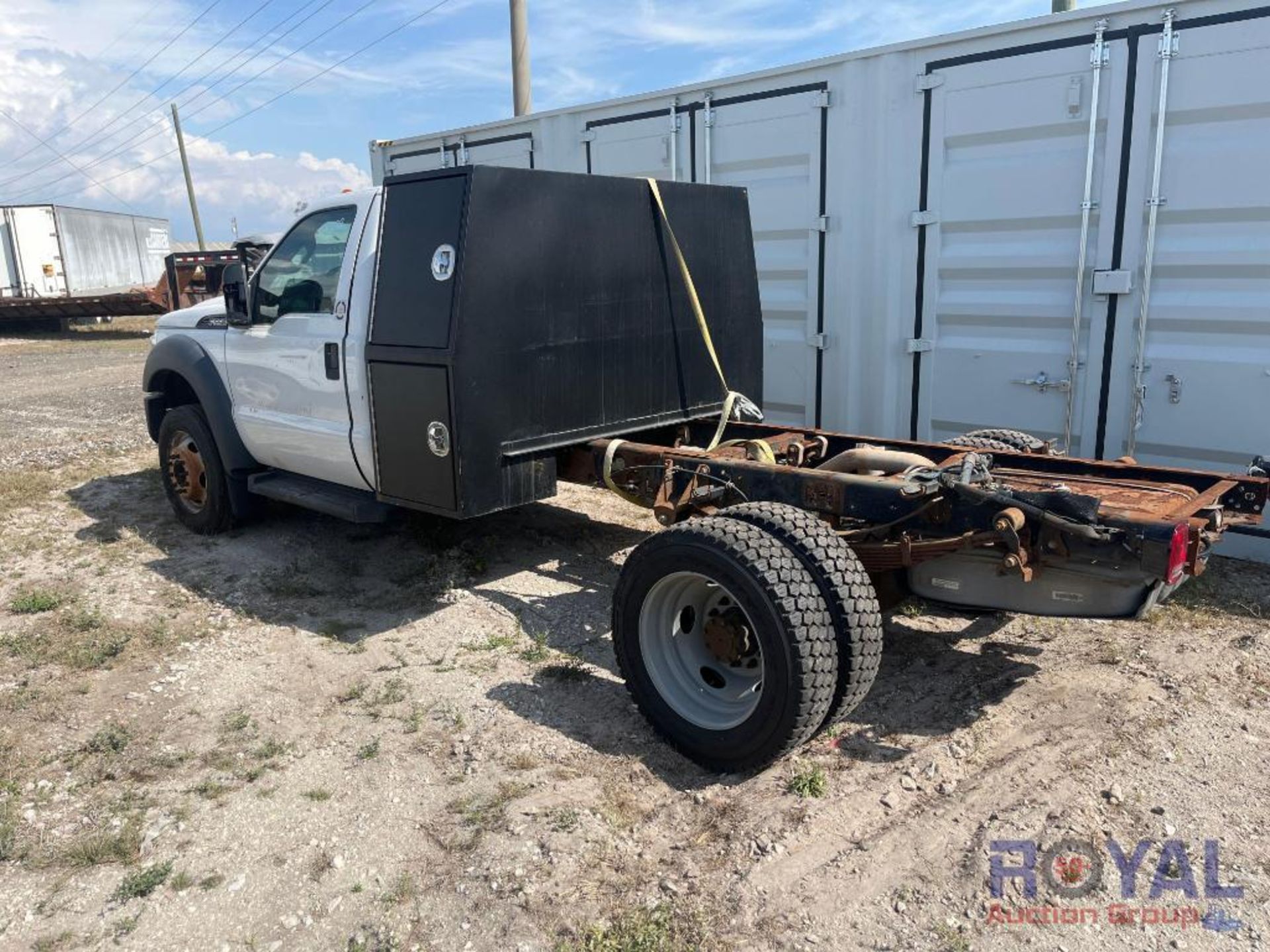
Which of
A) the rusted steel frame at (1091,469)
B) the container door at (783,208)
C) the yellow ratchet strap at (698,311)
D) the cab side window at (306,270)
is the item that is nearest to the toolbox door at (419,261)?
the cab side window at (306,270)

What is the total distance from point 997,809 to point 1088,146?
3.95 m

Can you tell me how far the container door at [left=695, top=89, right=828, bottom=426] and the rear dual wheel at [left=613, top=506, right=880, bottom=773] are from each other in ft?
11.5

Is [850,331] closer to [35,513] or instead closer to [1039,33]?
[1039,33]

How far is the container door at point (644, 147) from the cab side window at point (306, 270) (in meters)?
2.65

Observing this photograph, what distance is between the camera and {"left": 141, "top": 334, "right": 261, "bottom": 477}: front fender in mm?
6062

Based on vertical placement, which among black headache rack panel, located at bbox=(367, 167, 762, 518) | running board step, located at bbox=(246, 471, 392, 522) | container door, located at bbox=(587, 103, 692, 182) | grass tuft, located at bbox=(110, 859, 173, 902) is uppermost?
container door, located at bbox=(587, 103, 692, 182)

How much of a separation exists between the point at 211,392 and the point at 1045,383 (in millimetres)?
5057

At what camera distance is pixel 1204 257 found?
5281 millimetres

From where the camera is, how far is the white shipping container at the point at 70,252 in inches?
1095

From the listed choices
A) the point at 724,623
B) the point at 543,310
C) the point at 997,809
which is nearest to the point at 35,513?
the point at 543,310

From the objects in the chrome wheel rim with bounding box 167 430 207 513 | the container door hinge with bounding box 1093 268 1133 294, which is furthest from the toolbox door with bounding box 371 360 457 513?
the container door hinge with bounding box 1093 268 1133 294

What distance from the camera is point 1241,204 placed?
513cm

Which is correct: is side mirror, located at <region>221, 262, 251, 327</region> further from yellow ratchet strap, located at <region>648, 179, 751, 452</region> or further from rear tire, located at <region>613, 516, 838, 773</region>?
rear tire, located at <region>613, 516, 838, 773</region>

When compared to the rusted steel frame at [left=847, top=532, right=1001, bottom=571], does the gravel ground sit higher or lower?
lower
